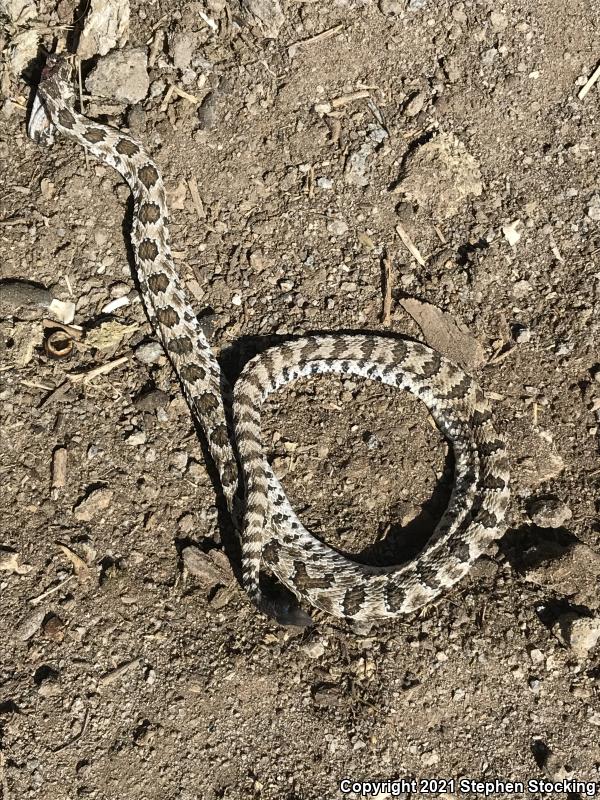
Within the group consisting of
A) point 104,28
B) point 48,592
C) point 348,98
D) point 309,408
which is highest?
point 104,28

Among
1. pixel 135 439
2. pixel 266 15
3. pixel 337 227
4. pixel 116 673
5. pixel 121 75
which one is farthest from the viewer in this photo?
pixel 121 75

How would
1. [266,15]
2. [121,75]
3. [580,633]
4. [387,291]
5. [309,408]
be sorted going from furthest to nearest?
[121,75] → [266,15] → [387,291] → [309,408] → [580,633]

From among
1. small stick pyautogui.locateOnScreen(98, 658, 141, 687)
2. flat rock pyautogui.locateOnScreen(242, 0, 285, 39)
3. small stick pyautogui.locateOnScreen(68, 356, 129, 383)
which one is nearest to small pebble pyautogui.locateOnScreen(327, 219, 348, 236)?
flat rock pyautogui.locateOnScreen(242, 0, 285, 39)

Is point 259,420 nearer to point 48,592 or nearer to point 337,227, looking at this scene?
point 337,227

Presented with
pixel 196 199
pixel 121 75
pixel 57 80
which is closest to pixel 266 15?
pixel 121 75

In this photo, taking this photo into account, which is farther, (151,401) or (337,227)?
(337,227)

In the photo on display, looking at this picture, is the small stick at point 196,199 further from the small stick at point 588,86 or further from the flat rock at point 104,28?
the small stick at point 588,86

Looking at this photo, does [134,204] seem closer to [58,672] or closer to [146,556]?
[146,556]
